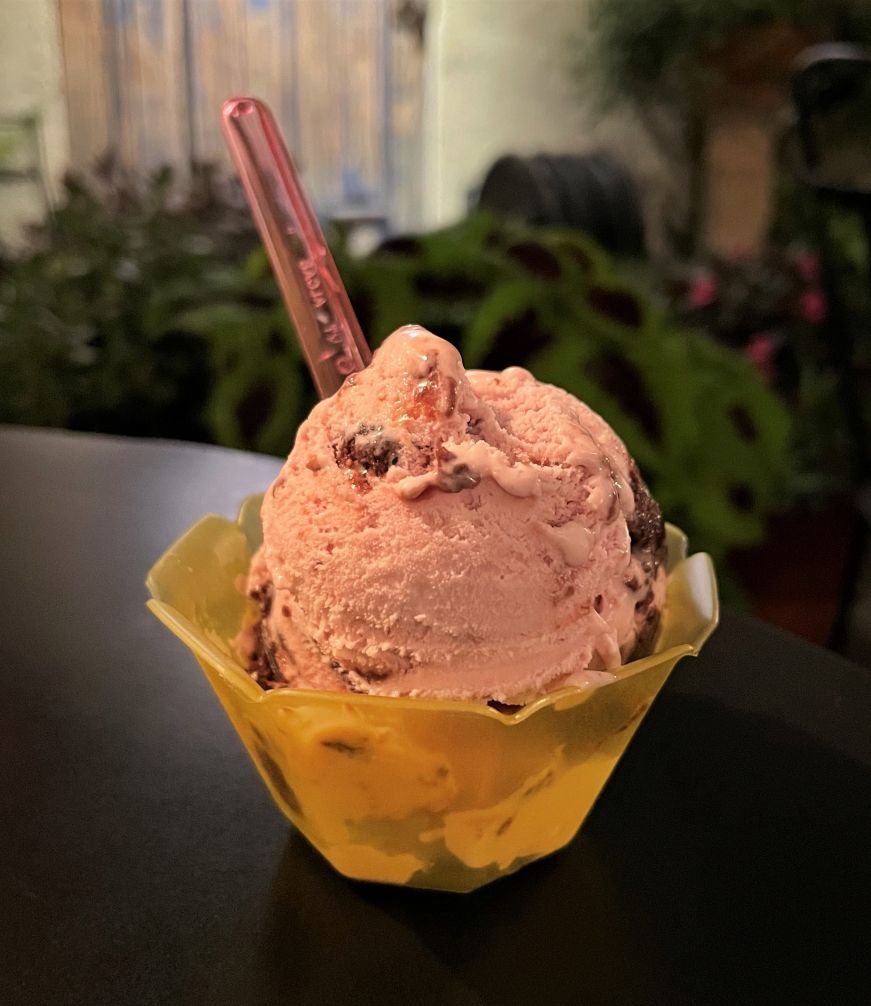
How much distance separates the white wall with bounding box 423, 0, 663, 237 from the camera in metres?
3.46

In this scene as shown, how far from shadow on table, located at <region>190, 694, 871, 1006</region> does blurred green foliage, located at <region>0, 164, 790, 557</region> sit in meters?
0.78

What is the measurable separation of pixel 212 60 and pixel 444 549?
12.8ft

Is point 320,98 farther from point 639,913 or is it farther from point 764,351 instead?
point 639,913

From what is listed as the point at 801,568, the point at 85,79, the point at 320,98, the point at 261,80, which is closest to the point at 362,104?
the point at 320,98

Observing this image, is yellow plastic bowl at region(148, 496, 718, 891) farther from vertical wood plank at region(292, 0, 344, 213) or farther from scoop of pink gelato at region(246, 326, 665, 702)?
vertical wood plank at region(292, 0, 344, 213)

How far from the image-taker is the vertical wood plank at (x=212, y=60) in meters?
3.74

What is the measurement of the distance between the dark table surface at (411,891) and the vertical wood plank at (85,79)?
335 cm

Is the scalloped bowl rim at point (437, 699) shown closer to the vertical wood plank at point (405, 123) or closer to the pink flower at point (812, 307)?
the pink flower at point (812, 307)

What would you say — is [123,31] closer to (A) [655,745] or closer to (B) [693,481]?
(B) [693,481]

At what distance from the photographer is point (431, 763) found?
352 millimetres

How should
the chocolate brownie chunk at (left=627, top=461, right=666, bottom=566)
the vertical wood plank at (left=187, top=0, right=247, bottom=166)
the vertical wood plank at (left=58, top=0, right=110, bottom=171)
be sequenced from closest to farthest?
the chocolate brownie chunk at (left=627, top=461, right=666, bottom=566) → the vertical wood plank at (left=58, top=0, right=110, bottom=171) → the vertical wood plank at (left=187, top=0, right=247, bottom=166)

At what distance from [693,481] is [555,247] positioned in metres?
0.35

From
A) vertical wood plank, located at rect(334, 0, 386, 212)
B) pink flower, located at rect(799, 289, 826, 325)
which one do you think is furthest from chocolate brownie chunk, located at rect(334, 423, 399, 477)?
vertical wood plank, located at rect(334, 0, 386, 212)

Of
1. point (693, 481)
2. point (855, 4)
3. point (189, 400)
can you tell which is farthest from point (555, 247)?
point (855, 4)
